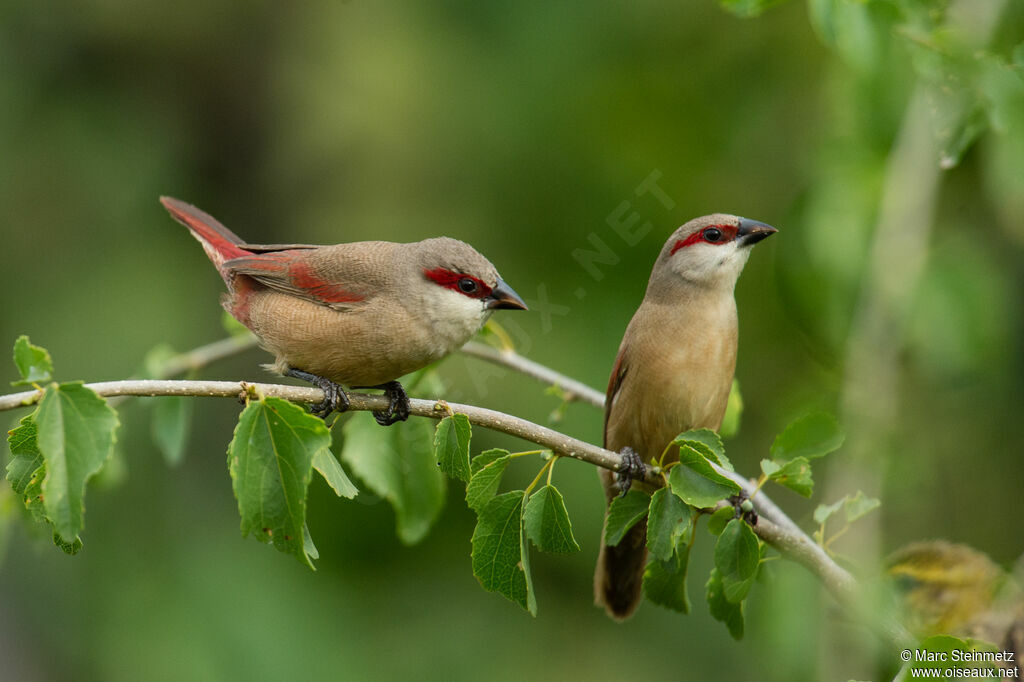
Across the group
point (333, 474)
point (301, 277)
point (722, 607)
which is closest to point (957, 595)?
point (722, 607)

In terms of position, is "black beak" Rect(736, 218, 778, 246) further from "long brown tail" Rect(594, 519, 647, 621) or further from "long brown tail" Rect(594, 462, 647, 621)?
"long brown tail" Rect(594, 519, 647, 621)

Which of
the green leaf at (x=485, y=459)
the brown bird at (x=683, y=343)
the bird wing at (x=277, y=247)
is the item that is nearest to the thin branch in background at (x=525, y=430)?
the green leaf at (x=485, y=459)

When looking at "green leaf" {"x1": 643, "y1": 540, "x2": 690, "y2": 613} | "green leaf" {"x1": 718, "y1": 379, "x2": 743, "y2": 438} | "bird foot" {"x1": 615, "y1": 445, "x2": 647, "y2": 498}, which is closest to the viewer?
"green leaf" {"x1": 643, "y1": 540, "x2": 690, "y2": 613}

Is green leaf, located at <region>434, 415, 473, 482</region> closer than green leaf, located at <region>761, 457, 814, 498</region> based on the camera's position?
Yes

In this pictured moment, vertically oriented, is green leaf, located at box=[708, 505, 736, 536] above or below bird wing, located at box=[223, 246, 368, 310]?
below

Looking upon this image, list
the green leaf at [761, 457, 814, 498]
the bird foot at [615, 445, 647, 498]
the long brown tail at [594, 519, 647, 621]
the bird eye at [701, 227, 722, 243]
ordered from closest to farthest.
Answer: the green leaf at [761, 457, 814, 498] < the bird foot at [615, 445, 647, 498] < the bird eye at [701, 227, 722, 243] < the long brown tail at [594, 519, 647, 621]

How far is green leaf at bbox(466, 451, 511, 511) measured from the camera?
275cm

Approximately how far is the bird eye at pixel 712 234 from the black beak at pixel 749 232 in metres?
0.07

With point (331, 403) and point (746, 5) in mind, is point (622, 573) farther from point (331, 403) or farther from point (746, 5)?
point (746, 5)

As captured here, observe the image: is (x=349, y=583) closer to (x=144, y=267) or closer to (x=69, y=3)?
(x=144, y=267)

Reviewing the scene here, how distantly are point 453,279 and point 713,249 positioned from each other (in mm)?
974

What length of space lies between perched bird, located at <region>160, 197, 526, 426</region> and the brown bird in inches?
27.4

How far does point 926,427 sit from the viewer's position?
6.24m

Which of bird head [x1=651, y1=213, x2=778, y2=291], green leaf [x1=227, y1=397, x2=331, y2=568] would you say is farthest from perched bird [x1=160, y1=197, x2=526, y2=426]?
green leaf [x1=227, y1=397, x2=331, y2=568]
